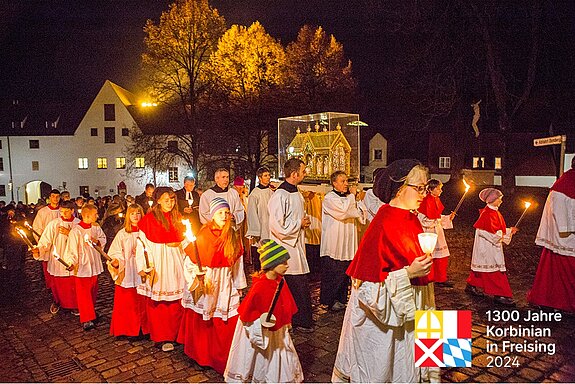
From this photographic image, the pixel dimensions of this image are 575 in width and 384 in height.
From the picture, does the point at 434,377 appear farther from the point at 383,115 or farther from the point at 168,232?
the point at 383,115

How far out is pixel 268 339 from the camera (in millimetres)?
4059

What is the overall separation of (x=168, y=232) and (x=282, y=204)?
1.58 m

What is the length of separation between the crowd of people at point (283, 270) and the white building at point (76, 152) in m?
34.9

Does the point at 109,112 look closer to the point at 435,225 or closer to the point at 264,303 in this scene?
the point at 435,225

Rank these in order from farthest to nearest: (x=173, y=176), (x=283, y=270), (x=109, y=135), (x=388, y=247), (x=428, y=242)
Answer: (x=109, y=135), (x=173, y=176), (x=283, y=270), (x=388, y=247), (x=428, y=242)

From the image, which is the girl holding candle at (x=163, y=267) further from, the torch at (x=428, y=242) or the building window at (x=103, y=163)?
the building window at (x=103, y=163)

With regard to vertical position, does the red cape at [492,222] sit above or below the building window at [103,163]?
below

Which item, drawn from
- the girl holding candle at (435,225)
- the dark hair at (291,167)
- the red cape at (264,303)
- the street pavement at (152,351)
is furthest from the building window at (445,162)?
the red cape at (264,303)

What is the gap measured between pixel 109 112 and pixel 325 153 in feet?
124

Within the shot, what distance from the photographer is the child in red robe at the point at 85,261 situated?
7152 mm

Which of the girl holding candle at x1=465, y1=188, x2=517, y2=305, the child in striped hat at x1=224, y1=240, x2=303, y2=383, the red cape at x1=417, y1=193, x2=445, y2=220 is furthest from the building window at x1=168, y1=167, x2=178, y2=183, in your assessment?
the child in striped hat at x1=224, y1=240, x2=303, y2=383

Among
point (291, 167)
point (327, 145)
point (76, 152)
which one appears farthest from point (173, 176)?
point (291, 167)

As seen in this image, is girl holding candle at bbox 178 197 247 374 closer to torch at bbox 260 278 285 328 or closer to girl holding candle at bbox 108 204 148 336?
torch at bbox 260 278 285 328

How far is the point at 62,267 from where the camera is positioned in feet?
25.8
